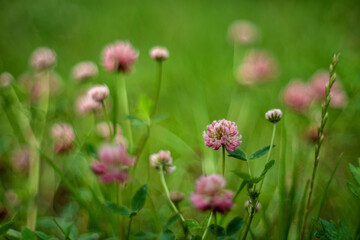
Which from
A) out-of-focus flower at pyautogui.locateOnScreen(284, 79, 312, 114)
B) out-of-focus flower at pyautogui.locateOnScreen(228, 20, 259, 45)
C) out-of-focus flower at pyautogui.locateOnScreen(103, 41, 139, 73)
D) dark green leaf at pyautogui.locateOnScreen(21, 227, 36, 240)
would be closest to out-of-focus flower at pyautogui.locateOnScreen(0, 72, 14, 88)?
out-of-focus flower at pyautogui.locateOnScreen(103, 41, 139, 73)

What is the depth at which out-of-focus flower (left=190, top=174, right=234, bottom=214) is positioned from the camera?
64cm

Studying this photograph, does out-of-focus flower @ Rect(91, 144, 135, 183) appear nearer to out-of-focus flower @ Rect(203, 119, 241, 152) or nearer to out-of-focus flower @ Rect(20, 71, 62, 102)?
out-of-focus flower @ Rect(203, 119, 241, 152)

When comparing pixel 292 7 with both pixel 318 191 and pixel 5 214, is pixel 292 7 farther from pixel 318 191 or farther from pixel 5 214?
pixel 5 214

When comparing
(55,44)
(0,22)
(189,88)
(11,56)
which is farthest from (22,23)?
(189,88)

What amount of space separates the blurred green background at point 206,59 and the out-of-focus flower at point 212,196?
1.37ft

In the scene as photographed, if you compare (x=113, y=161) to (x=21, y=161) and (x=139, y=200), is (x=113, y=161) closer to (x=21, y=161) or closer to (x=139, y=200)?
(x=139, y=200)

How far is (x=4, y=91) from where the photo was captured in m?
1.40

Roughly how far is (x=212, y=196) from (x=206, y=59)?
2.06 metres

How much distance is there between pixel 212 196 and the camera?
65 cm

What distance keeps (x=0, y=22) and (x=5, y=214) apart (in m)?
3.25

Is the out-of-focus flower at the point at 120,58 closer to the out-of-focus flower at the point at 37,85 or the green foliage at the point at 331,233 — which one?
the out-of-focus flower at the point at 37,85

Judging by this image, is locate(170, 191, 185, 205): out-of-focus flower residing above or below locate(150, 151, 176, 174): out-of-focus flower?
below

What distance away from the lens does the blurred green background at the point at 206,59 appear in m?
1.41

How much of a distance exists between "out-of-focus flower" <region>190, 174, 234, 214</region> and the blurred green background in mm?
416
